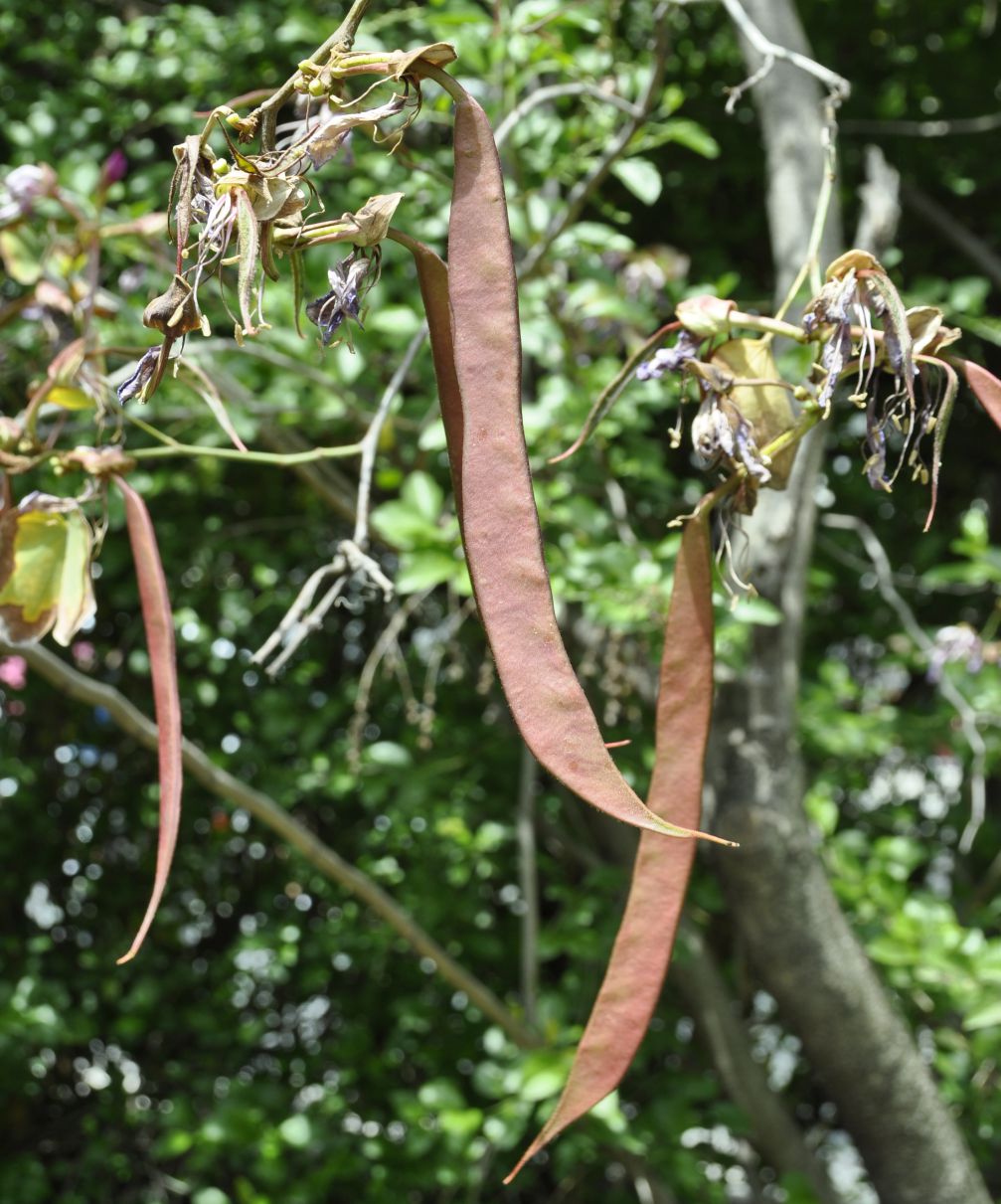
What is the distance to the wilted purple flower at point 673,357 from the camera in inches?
18.9

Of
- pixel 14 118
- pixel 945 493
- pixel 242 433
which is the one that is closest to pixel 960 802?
pixel 945 493

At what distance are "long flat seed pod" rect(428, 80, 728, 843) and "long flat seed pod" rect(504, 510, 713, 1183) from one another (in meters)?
0.08

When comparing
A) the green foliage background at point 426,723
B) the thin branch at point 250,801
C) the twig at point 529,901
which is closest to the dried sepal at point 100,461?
the thin branch at point 250,801

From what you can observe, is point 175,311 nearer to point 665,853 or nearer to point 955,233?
point 665,853

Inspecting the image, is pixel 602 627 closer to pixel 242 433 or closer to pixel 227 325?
pixel 242 433

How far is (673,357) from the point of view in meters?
0.48

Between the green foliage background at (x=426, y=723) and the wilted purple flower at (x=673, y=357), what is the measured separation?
0.86 m

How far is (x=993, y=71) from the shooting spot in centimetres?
247

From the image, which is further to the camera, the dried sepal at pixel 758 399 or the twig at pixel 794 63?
the twig at pixel 794 63

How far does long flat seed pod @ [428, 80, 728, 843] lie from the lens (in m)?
0.33

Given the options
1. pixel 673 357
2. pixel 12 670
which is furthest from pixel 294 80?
pixel 12 670

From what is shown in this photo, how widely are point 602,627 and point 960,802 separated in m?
1.04

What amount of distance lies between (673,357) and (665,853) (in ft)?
0.56

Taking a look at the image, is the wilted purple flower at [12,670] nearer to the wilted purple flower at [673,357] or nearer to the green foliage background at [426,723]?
the green foliage background at [426,723]
